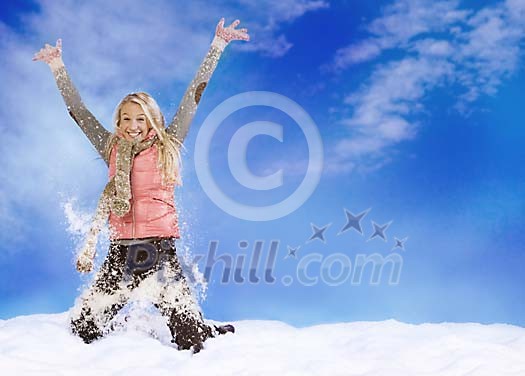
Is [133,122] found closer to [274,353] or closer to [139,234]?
[139,234]

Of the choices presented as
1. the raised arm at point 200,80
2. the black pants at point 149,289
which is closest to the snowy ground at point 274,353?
the black pants at point 149,289

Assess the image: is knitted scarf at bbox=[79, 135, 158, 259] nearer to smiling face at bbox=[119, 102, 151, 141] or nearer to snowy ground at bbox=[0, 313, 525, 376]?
smiling face at bbox=[119, 102, 151, 141]

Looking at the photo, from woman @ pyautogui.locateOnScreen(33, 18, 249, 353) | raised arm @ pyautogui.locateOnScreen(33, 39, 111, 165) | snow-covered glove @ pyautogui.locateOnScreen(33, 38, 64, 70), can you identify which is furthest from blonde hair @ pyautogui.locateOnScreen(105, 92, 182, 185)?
snow-covered glove @ pyautogui.locateOnScreen(33, 38, 64, 70)

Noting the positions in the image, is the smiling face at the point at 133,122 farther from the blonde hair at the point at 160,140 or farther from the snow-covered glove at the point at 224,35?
the snow-covered glove at the point at 224,35

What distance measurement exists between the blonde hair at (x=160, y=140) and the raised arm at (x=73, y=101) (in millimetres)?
107

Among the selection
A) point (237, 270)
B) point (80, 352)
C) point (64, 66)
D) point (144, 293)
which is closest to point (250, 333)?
point (237, 270)

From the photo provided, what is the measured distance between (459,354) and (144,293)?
1.88 m

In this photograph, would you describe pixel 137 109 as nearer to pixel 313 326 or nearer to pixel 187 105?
pixel 187 105

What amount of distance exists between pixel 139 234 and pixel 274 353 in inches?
42.6

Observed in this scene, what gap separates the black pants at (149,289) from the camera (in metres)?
3.93

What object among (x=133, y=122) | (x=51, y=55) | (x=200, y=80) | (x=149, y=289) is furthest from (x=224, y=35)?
(x=149, y=289)

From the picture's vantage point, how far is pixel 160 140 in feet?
13.3

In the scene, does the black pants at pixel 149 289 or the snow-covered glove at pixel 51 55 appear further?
the snow-covered glove at pixel 51 55

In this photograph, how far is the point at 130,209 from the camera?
3957 millimetres
